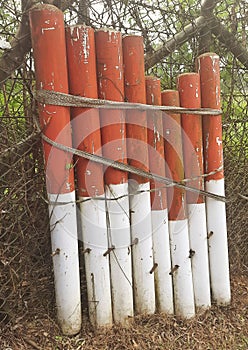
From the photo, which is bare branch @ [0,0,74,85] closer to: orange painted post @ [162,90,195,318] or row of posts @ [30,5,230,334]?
row of posts @ [30,5,230,334]

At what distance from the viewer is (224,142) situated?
2.74m

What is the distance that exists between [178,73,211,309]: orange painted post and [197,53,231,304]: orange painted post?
66mm

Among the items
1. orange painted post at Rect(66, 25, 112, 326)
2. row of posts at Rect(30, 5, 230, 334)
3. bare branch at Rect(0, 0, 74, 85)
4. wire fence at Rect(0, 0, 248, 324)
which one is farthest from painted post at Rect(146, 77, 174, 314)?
bare branch at Rect(0, 0, 74, 85)

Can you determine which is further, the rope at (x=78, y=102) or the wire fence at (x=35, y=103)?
the wire fence at (x=35, y=103)

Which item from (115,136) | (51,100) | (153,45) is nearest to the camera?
(51,100)

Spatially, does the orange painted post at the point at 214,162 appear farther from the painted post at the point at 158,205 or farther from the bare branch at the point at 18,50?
the bare branch at the point at 18,50

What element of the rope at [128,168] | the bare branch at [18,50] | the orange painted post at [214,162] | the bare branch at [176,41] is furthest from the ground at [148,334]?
the bare branch at [176,41]

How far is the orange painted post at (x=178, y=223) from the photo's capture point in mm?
2193

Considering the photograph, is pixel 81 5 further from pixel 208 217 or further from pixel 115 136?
pixel 208 217

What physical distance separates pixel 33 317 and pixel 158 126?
1.18 metres

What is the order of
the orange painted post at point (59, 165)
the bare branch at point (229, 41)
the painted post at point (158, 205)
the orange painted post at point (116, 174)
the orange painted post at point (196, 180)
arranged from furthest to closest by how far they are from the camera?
1. the bare branch at point (229, 41)
2. the orange painted post at point (196, 180)
3. the painted post at point (158, 205)
4. the orange painted post at point (116, 174)
5. the orange painted post at point (59, 165)

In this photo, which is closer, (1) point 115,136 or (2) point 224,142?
(1) point 115,136

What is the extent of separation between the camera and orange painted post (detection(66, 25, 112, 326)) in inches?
73.1

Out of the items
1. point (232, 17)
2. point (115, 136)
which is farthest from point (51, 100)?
point (232, 17)
